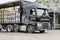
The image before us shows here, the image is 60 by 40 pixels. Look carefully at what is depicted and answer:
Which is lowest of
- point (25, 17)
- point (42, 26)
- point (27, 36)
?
point (27, 36)

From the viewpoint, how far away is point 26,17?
94.4 feet

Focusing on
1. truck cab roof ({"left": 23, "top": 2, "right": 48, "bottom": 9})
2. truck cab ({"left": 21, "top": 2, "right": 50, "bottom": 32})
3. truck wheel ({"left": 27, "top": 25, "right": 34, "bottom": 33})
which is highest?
truck cab roof ({"left": 23, "top": 2, "right": 48, "bottom": 9})

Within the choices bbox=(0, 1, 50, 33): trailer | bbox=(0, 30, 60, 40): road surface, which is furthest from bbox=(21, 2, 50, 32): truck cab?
bbox=(0, 30, 60, 40): road surface

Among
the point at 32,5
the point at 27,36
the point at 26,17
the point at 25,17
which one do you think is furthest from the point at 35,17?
the point at 27,36


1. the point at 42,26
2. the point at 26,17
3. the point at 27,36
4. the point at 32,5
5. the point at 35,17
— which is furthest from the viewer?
the point at 26,17

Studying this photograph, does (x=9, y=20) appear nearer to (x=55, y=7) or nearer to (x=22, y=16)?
(x=22, y=16)

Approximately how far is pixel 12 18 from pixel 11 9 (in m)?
1.19

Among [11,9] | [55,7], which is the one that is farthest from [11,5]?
[55,7]

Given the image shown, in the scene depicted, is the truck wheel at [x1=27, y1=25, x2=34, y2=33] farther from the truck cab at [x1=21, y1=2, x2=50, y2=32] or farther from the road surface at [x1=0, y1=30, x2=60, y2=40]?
the road surface at [x1=0, y1=30, x2=60, y2=40]

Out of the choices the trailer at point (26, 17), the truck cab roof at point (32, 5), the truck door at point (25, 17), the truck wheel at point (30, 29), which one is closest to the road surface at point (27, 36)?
the truck wheel at point (30, 29)

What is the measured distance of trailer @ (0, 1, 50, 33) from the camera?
28.2 meters

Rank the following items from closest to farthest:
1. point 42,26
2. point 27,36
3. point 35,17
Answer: point 27,36 < point 35,17 < point 42,26

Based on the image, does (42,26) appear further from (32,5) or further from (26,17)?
(32,5)

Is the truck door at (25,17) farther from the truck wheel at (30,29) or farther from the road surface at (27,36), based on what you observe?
the road surface at (27,36)
